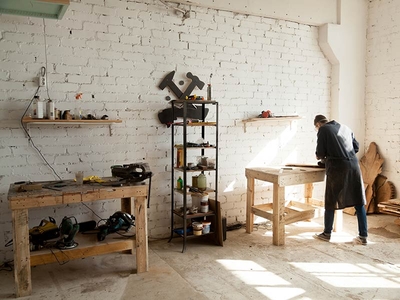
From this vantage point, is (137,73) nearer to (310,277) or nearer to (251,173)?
(251,173)

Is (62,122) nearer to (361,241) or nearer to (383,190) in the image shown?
(361,241)

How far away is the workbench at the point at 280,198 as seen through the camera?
4.15 meters

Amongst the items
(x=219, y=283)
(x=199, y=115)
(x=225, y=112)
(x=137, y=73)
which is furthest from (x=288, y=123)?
(x=219, y=283)

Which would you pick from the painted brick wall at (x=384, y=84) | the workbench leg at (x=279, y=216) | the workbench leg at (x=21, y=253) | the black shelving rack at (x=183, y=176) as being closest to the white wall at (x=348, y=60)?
the painted brick wall at (x=384, y=84)

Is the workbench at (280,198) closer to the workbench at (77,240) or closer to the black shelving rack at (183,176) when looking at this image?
the black shelving rack at (183,176)

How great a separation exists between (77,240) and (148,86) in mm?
1811

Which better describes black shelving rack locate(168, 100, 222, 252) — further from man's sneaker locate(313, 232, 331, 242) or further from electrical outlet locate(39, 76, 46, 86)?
electrical outlet locate(39, 76, 46, 86)

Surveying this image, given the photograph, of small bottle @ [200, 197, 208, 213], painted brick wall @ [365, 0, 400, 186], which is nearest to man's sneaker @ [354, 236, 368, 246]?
painted brick wall @ [365, 0, 400, 186]

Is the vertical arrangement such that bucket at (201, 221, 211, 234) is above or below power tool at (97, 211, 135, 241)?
below

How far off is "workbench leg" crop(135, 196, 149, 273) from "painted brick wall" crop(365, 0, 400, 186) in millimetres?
3928

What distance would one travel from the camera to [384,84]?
5516mm

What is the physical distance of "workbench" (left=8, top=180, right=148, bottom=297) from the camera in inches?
115

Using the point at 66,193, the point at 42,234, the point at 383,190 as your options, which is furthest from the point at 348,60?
the point at 42,234

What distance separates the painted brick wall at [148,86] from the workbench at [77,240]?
54cm
